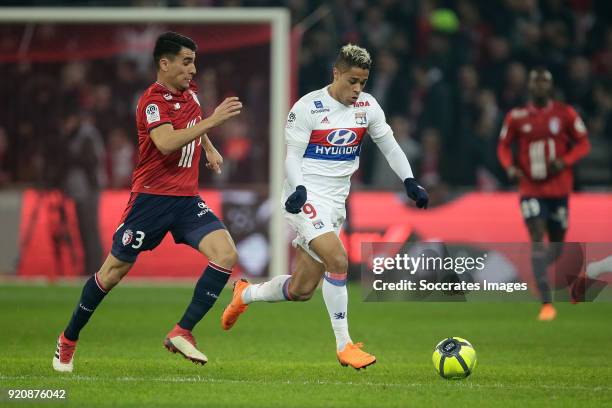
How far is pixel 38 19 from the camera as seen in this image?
1662 centimetres

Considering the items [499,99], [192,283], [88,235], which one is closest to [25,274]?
[88,235]

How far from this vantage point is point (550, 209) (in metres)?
12.6

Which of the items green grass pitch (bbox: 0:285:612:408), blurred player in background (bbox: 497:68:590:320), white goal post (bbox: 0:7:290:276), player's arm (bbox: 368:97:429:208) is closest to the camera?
green grass pitch (bbox: 0:285:612:408)

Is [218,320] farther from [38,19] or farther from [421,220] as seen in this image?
[38,19]

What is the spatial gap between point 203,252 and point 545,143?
5.53m

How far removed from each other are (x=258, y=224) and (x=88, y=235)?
7.51ft

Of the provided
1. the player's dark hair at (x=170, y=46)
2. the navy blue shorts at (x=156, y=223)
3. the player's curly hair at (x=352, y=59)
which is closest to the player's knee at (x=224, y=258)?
the navy blue shorts at (x=156, y=223)

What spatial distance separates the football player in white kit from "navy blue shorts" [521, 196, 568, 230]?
4.35 m

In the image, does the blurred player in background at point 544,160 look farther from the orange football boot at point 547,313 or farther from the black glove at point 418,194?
the black glove at point 418,194

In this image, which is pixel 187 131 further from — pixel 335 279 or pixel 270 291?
pixel 270 291

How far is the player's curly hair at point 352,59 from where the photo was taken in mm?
8102

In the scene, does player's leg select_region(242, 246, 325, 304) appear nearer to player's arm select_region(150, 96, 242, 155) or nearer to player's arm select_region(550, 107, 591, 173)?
player's arm select_region(150, 96, 242, 155)

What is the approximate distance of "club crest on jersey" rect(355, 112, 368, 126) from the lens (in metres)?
8.28

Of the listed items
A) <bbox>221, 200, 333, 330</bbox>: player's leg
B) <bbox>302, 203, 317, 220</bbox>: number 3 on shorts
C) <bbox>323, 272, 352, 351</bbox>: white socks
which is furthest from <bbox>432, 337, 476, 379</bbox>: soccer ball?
<bbox>302, 203, 317, 220</bbox>: number 3 on shorts
